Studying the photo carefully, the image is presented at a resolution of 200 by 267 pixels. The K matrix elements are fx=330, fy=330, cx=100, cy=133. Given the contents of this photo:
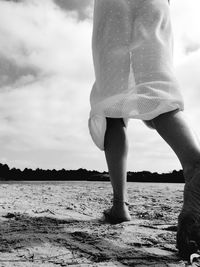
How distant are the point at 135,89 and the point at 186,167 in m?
0.48

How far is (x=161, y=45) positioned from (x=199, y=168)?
714 millimetres

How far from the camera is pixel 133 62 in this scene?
5.78 ft

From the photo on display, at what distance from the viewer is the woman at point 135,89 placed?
1.52 meters

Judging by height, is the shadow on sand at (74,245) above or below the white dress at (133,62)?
below

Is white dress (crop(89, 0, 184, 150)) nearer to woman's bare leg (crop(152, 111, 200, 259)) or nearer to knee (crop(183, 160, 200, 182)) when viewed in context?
woman's bare leg (crop(152, 111, 200, 259))

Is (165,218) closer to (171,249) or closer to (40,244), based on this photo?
(171,249)

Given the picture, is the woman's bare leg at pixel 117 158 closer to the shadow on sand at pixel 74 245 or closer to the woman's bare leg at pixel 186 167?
the shadow on sand at pixel 74 245

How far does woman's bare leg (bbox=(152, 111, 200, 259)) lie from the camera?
1.36 m

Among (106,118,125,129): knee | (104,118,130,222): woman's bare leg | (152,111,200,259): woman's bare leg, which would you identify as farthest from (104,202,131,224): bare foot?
(152,111,200,259): woman's bare leg

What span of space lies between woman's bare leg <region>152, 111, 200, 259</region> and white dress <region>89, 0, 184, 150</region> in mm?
70

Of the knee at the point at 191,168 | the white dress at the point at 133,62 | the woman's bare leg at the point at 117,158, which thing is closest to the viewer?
the knee at the point at 191,168

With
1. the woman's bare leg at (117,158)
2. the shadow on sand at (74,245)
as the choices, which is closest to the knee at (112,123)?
the woman's bare leg at (117,158)

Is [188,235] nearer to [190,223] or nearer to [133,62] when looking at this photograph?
[190,223]

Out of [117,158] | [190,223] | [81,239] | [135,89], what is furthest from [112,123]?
[190,223]
